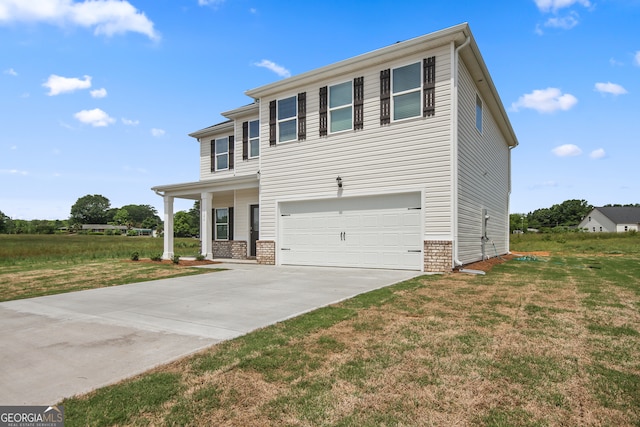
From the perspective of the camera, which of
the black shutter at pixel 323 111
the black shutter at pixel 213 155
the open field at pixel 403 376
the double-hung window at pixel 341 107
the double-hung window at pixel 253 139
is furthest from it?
the black shutter at pixel 213 155

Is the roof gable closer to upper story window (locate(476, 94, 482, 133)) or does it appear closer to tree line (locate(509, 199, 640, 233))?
tree line (locate(509, 199, 640, 233))

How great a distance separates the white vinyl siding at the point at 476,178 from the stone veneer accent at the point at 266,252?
20.5 feet

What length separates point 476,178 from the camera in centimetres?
1167

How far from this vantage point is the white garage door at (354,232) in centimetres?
1000

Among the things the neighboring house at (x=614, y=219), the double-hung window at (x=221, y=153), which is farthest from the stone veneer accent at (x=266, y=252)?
the neighboring house at (x=614, y=219)

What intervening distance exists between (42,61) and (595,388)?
14.4 m

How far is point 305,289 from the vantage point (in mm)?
7094

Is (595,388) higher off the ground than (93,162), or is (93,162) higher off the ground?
(93,162)

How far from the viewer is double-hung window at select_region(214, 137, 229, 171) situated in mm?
15875

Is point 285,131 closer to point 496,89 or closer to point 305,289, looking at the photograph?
point 305,289

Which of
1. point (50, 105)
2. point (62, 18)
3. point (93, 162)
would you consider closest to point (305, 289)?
point (62, 18)

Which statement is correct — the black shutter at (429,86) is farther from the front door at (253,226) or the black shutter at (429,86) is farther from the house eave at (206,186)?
the front door at (253,226)

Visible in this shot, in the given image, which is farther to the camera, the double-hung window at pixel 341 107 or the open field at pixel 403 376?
the double-hung window at pixel 341 107

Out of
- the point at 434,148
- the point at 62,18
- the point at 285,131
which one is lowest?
the point at 434,148
